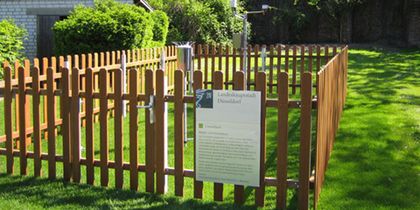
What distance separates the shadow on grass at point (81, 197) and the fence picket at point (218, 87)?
76mm

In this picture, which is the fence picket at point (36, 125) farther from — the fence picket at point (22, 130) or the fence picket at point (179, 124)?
the fence picket at point (179, 124)

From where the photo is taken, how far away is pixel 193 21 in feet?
68.2

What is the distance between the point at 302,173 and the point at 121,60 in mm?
5259

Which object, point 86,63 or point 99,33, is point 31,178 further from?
point 99,33

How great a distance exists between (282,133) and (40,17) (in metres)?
15.1

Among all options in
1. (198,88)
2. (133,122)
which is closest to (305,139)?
(198,88)

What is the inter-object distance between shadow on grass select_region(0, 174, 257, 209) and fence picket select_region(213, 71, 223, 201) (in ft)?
0.25

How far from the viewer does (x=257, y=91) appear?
519cm

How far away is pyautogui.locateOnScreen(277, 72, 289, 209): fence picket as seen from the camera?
5148 millimetres

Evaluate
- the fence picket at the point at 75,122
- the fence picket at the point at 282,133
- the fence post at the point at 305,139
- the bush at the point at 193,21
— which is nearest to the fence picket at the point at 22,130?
the fence picket at the point at 75,122

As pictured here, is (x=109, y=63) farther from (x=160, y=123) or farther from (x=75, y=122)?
(x=160, y=123)

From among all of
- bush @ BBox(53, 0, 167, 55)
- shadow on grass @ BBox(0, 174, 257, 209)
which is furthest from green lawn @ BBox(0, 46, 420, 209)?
bush @ BBox(53, 0, 167, 55)

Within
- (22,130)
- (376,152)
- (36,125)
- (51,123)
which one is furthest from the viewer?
(376,152)

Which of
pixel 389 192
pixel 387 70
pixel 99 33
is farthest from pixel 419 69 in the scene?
pixel 389 192
